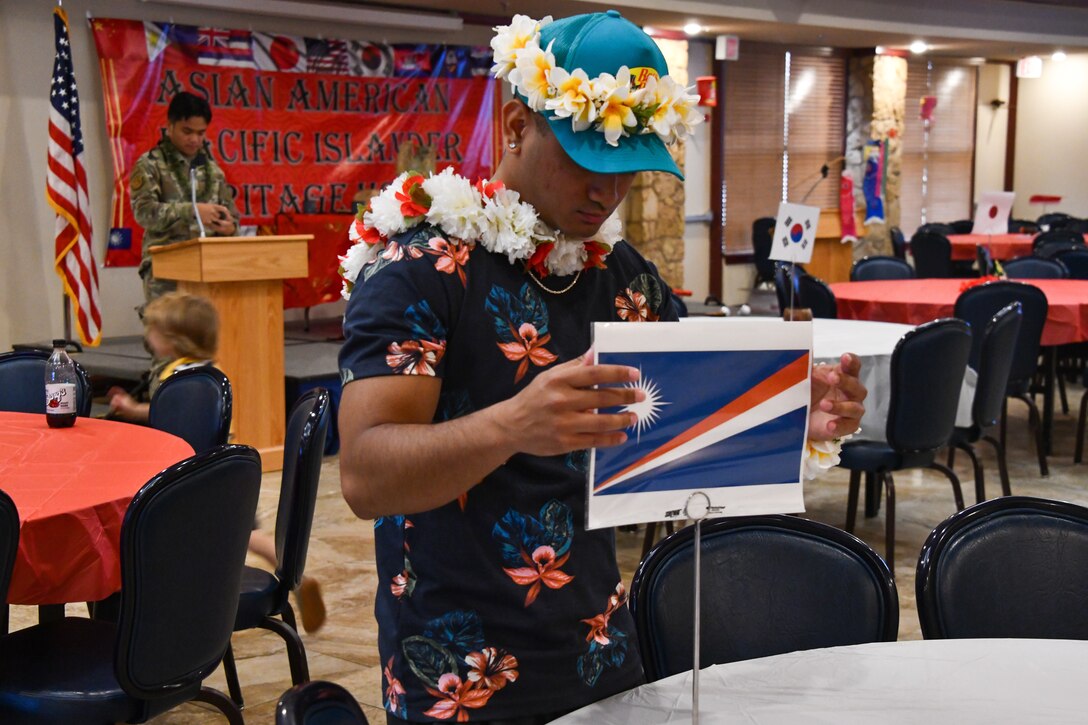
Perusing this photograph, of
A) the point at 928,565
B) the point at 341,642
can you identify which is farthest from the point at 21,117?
the point at 928,565

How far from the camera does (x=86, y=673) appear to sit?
2.60 meters

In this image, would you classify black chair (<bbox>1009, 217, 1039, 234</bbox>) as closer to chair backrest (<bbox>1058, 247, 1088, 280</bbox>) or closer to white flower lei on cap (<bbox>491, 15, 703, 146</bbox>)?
chair backrest (<bbox>1058, 247, 1088, 280</bbox>)

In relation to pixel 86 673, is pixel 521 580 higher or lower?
higher

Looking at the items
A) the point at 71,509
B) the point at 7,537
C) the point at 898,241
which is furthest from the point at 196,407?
the point at 898,241

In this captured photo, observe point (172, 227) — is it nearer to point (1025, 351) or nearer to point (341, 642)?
point (341, 642)

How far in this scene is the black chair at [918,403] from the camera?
445 cm

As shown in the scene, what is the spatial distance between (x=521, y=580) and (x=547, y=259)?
41 cm

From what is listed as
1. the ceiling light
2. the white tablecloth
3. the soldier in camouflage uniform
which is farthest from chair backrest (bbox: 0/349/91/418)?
the ceiling light

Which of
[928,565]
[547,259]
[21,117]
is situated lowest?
[928,565]

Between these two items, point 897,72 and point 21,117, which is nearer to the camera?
point 21,117

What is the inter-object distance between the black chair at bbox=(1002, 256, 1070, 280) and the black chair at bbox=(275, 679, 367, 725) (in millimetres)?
7557

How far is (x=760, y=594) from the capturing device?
6.82ft

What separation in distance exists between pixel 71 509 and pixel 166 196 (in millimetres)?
4374

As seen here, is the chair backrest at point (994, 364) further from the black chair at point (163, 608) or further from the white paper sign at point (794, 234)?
the black chair at point (163, 608)
